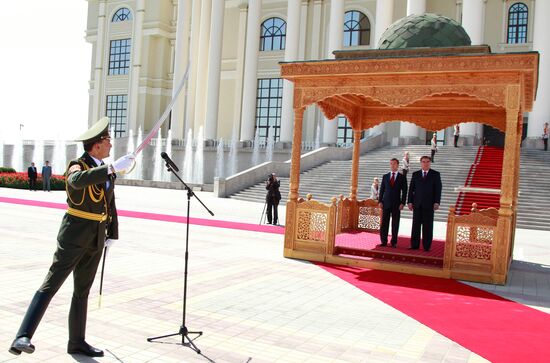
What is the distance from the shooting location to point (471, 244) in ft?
28.2

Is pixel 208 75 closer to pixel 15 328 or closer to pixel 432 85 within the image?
pixel 432 85

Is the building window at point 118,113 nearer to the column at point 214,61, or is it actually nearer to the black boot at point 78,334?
the column at point 214,61

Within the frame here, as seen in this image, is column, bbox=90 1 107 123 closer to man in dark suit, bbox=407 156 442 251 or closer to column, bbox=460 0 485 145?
column, bbox=460 0 485 145

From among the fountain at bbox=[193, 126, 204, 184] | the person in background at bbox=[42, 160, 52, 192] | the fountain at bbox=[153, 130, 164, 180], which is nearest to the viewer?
the person in background at bbox=[42, 160, 52, 192]

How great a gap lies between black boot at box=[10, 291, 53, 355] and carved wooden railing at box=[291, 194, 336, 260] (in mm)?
6109

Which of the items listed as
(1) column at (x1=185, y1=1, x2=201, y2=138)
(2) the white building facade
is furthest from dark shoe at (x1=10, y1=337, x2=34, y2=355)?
(1) column at (x1=185, y1=1, x2=201, y2=138)

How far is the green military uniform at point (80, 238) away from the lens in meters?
4.09

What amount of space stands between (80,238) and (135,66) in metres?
45.4

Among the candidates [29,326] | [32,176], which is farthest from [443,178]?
[29,326]

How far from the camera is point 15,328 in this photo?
495 cm

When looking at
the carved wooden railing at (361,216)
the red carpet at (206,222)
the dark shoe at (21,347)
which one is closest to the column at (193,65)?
the red carpet at (206,222)

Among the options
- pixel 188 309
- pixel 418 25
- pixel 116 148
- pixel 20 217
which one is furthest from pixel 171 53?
pixel 188 309

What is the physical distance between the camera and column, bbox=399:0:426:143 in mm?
29922

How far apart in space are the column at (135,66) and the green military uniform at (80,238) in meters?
43.5
